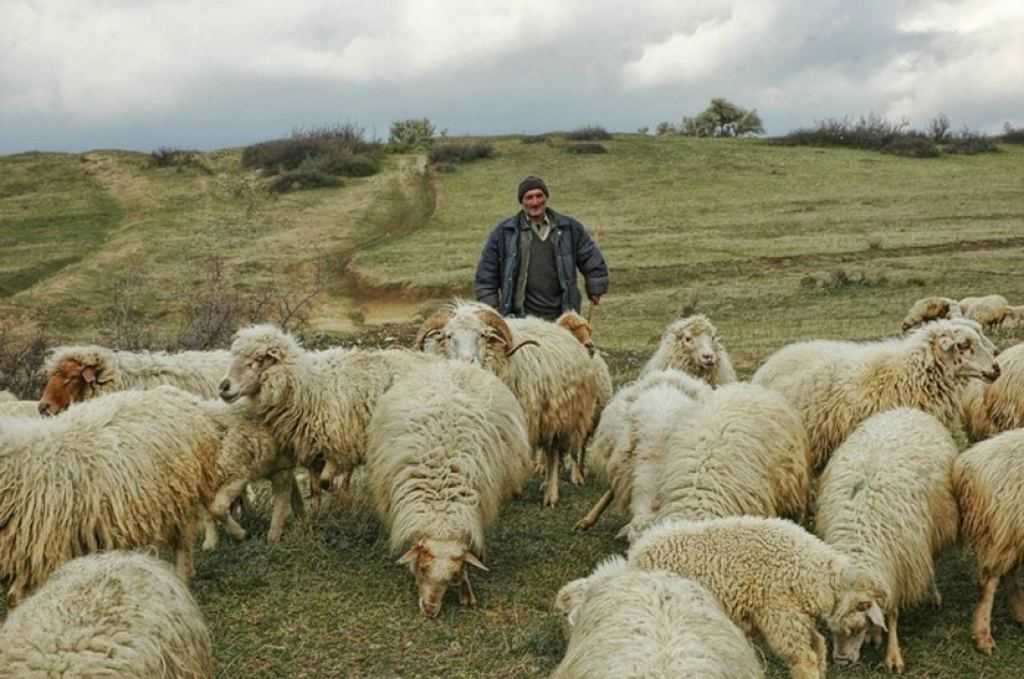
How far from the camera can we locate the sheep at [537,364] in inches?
348

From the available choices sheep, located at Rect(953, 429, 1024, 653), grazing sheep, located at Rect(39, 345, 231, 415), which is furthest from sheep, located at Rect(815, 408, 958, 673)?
grazing sheep, located at Rect(39, 345, 231, 415)

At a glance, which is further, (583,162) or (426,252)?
(583,162)

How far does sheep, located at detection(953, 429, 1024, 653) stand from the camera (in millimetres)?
6332

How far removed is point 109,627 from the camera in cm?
428

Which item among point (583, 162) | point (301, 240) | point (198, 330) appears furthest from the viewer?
point (583, 162)

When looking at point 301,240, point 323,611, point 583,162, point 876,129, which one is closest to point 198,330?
point 323,611

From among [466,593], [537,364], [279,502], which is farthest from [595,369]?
[466,593]

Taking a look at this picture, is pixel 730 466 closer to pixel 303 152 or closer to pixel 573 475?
pixel 573 475

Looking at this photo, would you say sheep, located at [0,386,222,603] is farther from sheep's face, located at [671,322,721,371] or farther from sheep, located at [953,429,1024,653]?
sheep, located at [953,429,1024,653]

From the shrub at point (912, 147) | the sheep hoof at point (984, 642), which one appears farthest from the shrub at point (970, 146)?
the sheep hoof at point (984, 642)

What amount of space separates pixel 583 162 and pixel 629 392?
42.1 meters

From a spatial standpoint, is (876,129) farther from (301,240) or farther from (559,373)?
(559,373)

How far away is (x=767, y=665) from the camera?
5.90 metres

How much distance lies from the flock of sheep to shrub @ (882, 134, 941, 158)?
4486 cm
